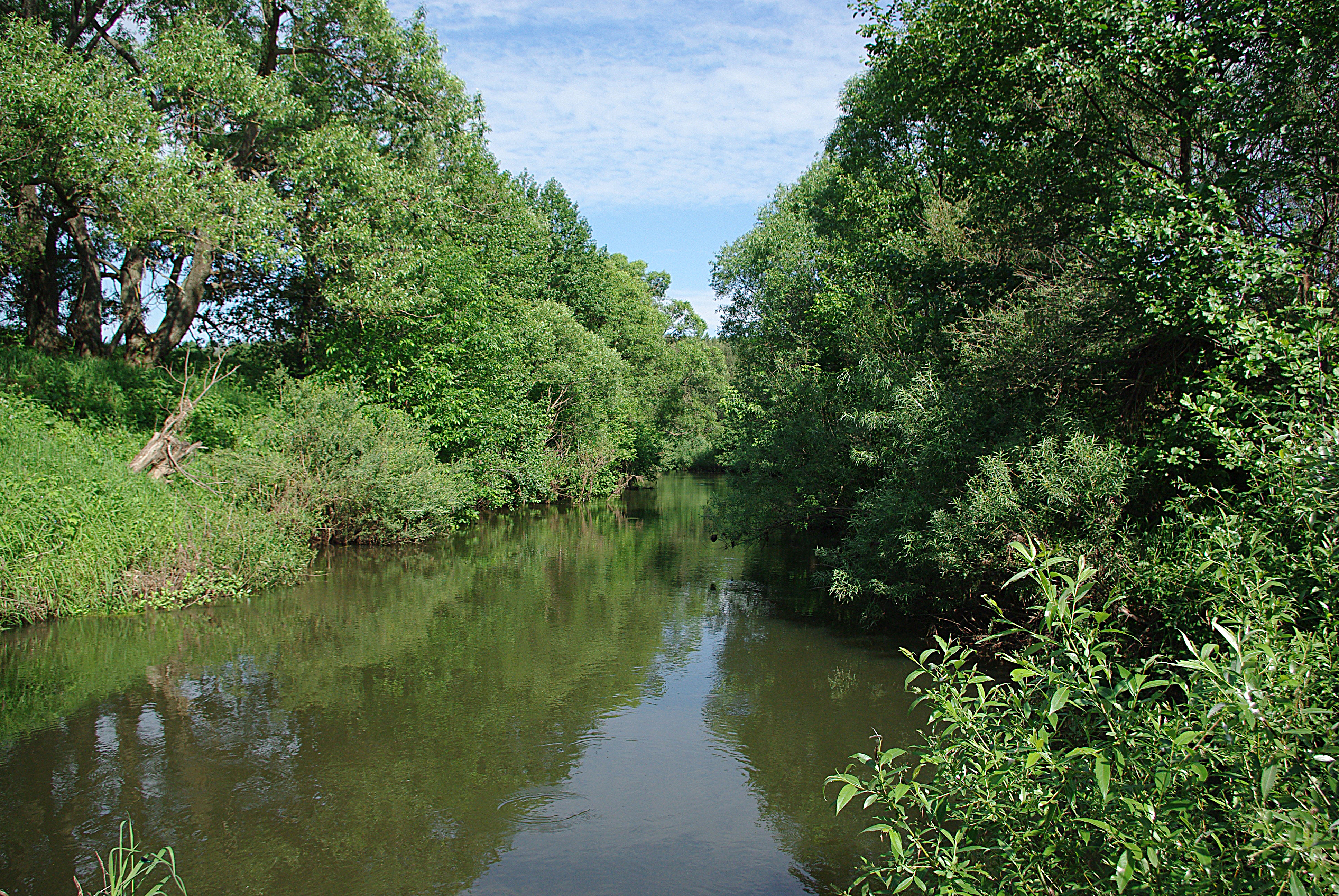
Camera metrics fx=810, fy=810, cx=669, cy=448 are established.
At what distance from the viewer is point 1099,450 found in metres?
8.86

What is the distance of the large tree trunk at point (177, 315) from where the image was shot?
18.6m

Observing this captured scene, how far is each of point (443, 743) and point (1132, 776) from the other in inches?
264

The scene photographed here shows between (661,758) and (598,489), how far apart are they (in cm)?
2614

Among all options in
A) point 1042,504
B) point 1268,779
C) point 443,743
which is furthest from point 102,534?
point 1268,779

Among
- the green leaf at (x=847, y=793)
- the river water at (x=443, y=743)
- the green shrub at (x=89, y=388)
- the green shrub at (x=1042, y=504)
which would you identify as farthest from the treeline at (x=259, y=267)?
the green leaf at (x=847, y=793)

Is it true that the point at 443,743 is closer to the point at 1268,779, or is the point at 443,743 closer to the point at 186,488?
the point at 1268,779

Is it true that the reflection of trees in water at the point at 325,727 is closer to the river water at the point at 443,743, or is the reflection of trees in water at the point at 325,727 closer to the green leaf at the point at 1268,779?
the river water at the point at 443,743

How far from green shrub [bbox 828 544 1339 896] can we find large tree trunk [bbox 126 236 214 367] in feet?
63.9

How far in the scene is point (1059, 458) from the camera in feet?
30.1

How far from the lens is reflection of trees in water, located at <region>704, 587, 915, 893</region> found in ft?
21.3

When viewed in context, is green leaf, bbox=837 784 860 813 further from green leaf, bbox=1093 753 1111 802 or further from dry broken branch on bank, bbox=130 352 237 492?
dry broken branch on bank, bbox=130 352 237 492

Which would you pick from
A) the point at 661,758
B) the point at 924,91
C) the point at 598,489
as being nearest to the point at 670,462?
the point at 598,489

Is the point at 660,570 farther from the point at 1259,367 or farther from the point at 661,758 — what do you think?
the point at 1259,367

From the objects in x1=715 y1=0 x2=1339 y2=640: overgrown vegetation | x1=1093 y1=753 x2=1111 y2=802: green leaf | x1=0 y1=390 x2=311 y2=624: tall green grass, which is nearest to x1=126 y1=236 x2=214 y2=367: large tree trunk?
x1=0 y1=390 x2=311 y2=624: tall green grass
